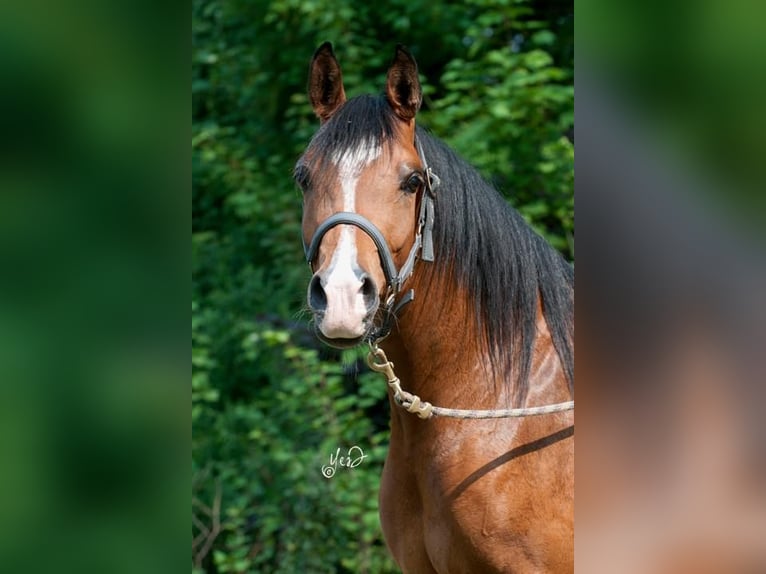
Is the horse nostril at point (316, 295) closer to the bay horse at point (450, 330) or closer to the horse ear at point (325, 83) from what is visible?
the bay horse at point (450, 330)

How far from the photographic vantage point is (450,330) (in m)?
2.13

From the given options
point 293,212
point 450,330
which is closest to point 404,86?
point 450,330

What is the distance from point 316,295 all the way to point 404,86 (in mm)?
614

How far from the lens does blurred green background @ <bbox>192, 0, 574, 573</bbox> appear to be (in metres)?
4.52

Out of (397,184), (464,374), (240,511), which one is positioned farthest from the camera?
(240,511)

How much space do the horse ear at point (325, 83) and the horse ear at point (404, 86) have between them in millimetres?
174

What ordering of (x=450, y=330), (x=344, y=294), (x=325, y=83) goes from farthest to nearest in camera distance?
1. (x=325, y=83)
2. (x=450, y=330)
3. (x=344, y=294)

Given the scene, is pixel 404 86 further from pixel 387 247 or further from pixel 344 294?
pixel 344 294

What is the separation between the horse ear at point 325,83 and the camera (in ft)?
7.38
